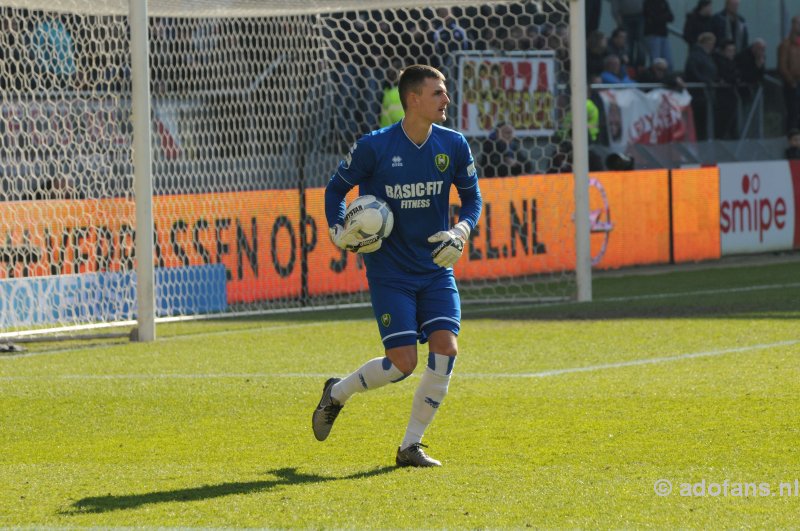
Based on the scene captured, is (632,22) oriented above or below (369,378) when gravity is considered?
above

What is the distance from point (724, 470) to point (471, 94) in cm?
1282

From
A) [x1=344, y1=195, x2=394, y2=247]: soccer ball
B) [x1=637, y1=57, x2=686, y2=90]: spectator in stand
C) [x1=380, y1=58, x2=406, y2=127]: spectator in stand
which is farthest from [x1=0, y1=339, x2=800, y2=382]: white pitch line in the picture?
[x1=637, y1=57, x2=686, y2=90]: spectator in stand

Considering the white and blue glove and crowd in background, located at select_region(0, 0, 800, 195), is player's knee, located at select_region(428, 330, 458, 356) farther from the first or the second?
crowd in background, located at select_region(0, 0, 800, 195)

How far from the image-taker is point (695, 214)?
19594 millimetres

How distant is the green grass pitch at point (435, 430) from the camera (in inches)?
240

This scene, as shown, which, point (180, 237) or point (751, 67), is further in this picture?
point (751, 67)

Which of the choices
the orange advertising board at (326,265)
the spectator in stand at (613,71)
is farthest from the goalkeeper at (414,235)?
the spectator in stand at (613,71)

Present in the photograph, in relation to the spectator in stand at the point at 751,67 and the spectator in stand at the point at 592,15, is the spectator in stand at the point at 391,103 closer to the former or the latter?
the spectator in stand at the point at 592,15

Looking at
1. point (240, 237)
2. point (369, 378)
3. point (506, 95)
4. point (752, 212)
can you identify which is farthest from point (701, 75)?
point (369, 378)

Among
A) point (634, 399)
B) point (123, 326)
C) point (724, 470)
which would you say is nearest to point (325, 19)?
point (123, 326)

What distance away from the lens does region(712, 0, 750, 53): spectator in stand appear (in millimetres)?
24734

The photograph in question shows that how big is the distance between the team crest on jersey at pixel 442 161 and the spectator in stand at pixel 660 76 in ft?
52.7

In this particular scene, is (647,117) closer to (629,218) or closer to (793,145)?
(793,145)

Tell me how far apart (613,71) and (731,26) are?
3727 millimetres
